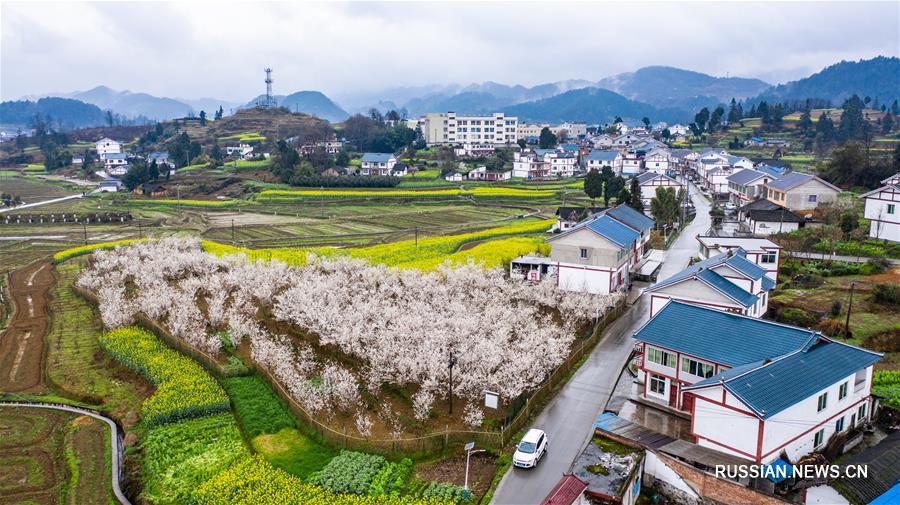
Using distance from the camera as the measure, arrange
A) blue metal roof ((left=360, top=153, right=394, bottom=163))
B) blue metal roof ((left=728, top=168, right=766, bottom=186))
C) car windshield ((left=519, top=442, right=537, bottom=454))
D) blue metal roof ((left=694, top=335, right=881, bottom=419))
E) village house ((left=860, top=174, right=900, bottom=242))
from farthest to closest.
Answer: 1. blue metal roof ((left=360, top=153, right=394, bottom=163))
2. blue metal roof ((left=728, top=168, right=766, bottom=186))
3. village house ((left=860, top=174, right=900, bottom=242))
4. car windshield ((left=519, top=442, right=537, bottom=454))
5. blue metal roof ((left=694, top=335, right=881, bottom=419))

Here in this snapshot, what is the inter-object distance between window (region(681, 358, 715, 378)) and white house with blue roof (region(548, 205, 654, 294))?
13.1 metres

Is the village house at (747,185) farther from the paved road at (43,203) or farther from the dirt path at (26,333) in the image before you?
the paved road at (43,203)

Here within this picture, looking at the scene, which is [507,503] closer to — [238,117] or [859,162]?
[859,162]

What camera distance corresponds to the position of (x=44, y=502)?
60.8 ft

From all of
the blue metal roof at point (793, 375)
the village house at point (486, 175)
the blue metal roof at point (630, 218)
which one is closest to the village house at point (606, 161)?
the village house at point (486, 175)

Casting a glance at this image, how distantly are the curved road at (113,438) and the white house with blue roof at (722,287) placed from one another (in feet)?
69.2

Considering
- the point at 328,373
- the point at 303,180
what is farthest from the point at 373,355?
the point at 303,180

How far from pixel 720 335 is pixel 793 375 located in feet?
11.0

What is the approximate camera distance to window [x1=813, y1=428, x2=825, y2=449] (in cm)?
1862

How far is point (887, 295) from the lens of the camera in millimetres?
30812

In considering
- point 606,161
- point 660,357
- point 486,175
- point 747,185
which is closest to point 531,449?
point 660,357

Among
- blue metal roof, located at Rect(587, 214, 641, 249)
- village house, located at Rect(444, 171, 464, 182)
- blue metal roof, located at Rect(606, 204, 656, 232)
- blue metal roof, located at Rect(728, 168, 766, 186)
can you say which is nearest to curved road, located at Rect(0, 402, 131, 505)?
blue metal roof, located at Rect(587, 214, 641, 249)

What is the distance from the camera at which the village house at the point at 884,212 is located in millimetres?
41656

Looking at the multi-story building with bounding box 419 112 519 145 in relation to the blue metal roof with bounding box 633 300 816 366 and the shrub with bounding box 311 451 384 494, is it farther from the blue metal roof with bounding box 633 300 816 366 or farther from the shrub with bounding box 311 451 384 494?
the shrub with bounding box 311 451 384 494
